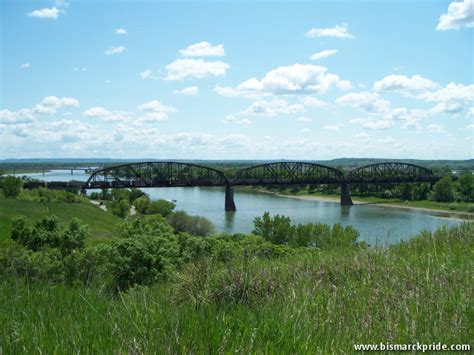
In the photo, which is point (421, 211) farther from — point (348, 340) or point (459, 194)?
point (348, 340)

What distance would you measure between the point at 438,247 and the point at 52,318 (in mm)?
5905

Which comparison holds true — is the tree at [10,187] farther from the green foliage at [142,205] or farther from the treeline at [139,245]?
the treeline at [139,245]

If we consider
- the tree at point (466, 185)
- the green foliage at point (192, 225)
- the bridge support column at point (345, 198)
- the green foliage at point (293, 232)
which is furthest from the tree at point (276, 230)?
the tree at point (466, 185)

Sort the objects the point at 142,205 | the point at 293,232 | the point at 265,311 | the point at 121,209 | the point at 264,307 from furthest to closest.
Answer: the point at 142,205 → the point at 121,209 → the point at 293,232 → the point at 264,307 → the point at 265,311

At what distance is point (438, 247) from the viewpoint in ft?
24.0

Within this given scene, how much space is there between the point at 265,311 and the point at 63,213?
5952cm

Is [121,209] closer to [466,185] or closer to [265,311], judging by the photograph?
[466,185]

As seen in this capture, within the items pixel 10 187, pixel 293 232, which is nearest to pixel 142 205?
pixel 10 187

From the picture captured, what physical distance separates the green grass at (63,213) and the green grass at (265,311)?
43.4 m

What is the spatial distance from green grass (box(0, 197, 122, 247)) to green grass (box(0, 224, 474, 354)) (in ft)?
142

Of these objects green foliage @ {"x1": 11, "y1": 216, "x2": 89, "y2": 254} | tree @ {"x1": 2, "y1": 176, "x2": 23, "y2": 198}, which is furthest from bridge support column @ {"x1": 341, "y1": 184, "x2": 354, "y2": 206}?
green foliage @ {"x1": 11, "y1": 216, "x2": 89, "y2": 254}

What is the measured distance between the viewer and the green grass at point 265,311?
3227 millimetres

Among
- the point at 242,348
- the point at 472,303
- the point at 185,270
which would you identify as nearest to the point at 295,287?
the point at 185,270

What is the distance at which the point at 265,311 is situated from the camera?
153 inches
